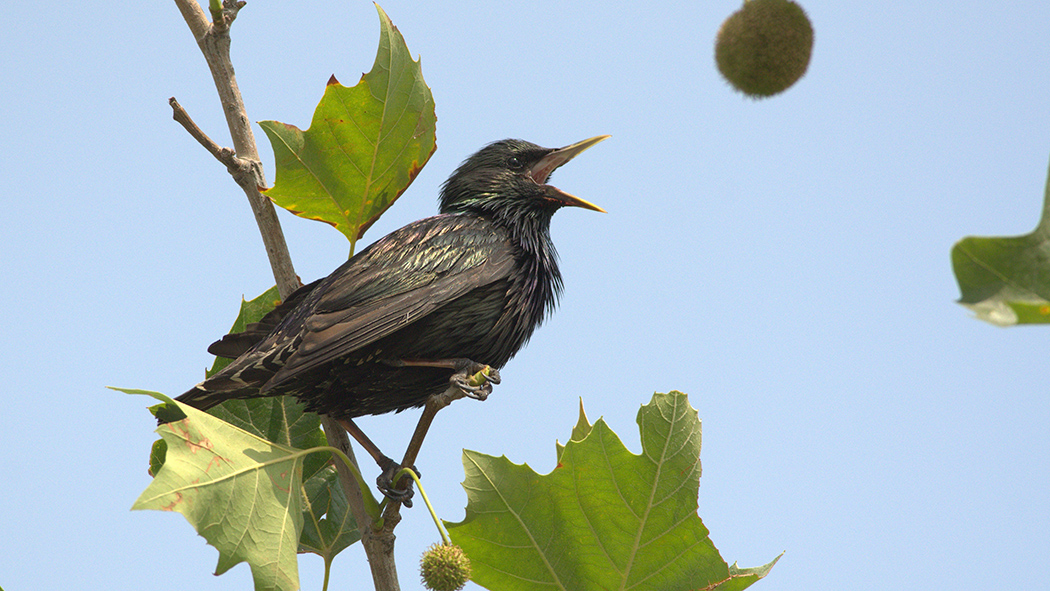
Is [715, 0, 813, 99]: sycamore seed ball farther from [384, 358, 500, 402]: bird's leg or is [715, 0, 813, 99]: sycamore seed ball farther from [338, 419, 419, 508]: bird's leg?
[338, 419, 419, 508]: bird's leg

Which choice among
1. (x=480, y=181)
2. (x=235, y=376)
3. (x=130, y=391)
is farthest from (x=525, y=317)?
(x=130, y=391)

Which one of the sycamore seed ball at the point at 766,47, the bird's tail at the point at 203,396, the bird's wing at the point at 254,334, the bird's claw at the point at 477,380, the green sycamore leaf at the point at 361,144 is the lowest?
the bird's claw at the point at 477,380

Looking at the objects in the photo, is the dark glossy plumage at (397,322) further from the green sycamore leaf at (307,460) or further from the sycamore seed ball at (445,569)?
the sycamore seed ball at (445,569)

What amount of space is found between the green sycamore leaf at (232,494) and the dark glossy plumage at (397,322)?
1.23 feet

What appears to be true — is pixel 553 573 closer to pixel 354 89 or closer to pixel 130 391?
pixel 130 391

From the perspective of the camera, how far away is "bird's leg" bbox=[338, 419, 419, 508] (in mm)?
3602

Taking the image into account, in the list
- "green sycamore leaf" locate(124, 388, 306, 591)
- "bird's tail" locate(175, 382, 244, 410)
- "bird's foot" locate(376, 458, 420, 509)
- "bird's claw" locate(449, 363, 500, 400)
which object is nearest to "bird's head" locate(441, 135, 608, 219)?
"bird's claw" locate(449, 363, 500, 400)

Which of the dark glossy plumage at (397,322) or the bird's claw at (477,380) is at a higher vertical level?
the dark glossy plumage at (397,322)

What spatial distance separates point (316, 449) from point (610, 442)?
98 centimetres

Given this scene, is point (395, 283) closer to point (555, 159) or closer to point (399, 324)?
point (399, 324)

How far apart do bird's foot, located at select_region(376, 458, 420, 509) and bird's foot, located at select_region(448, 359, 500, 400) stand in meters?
0.42

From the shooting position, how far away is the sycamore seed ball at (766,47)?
258 cm

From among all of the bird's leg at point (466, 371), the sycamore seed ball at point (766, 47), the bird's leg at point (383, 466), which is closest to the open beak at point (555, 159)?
the bird's leg at point (466, 371)

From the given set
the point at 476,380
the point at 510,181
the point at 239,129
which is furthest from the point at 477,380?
the point at 510,181
